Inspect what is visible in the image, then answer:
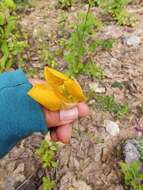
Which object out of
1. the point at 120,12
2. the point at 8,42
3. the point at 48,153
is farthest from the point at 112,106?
the point at 120,12

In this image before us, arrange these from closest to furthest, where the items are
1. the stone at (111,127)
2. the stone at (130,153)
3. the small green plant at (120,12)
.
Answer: the stone at (130,153) < the stone at (111,127) < the small green plant at (120,12)

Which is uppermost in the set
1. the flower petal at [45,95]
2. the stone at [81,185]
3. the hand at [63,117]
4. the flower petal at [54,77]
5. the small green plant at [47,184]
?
the flower petal at [54,77]

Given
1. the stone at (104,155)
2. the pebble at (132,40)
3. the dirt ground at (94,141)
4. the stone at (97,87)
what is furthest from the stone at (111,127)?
the pebble at (132,40)

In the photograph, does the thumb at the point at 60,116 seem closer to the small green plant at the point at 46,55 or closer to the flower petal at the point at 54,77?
the flower petal at the point at 54,77

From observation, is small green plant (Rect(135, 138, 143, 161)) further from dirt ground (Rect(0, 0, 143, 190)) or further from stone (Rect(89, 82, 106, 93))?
stone (Rect(89, 82, 106, 93))

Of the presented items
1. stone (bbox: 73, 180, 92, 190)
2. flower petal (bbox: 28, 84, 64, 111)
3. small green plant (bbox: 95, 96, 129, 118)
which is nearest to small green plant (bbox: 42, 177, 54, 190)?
stone (bbox: 73, 180, 92, 190)

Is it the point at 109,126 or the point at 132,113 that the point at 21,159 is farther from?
the point at 132,113
